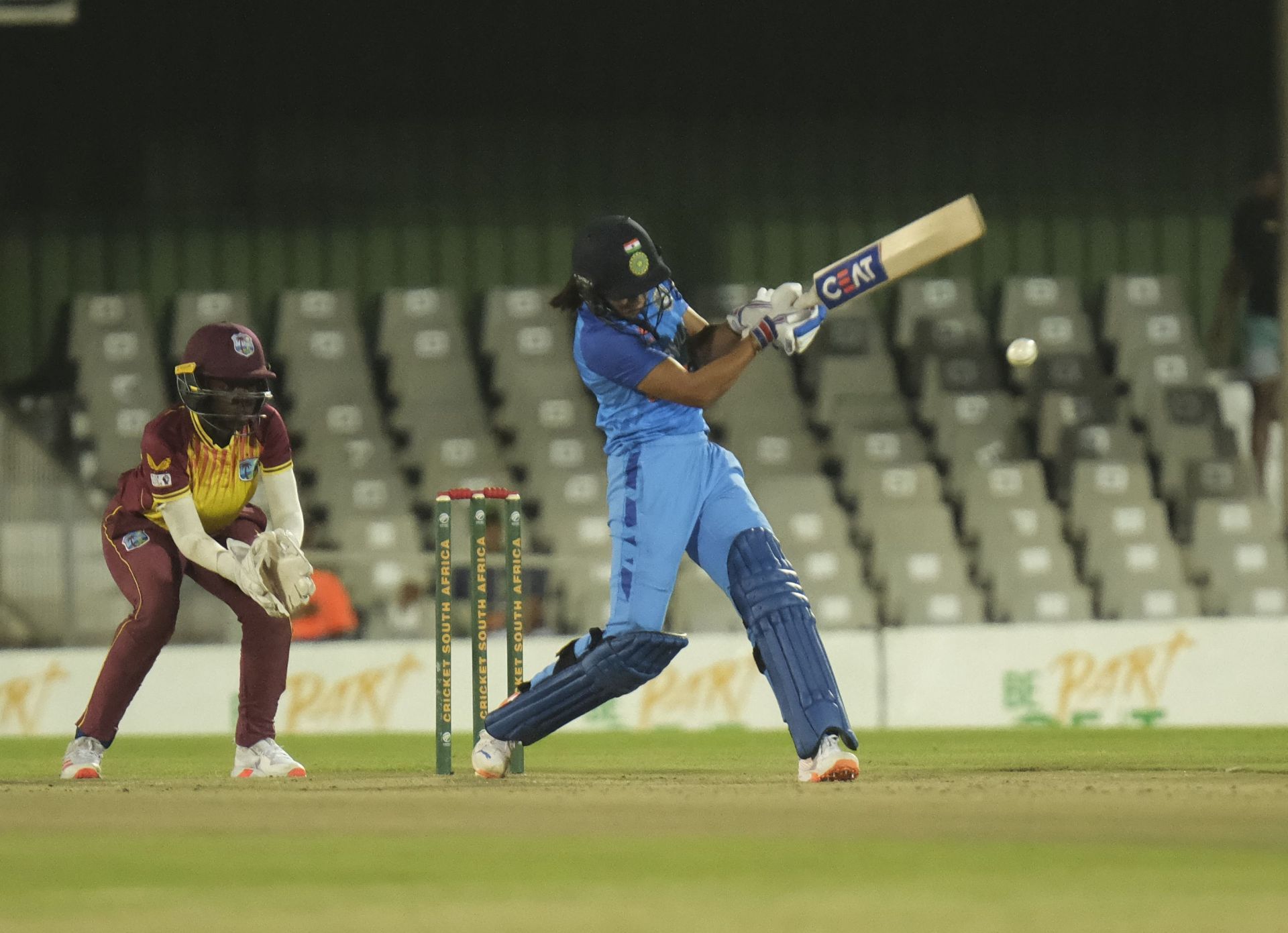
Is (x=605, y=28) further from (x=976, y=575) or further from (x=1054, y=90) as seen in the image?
(x=976, y=575)

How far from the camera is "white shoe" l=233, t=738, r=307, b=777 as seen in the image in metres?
6.10

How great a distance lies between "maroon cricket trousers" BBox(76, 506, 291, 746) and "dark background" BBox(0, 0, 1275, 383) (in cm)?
A: 742

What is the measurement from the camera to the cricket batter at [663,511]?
208 inches

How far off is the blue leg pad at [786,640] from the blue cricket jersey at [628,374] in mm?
363

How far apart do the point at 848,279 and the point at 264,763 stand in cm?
226

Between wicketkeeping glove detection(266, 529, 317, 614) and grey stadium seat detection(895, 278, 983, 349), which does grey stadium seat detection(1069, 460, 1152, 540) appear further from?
wicketkeeping glove detection(266, 529, 317, 614)

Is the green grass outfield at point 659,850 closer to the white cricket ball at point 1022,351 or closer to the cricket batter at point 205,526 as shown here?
the cricket batter at point 205,526

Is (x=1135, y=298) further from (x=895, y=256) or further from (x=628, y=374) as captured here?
(x=628, y=374)

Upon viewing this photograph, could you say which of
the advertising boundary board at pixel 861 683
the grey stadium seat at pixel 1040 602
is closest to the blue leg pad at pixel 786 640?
the advertising boundary board at pixel 861 683

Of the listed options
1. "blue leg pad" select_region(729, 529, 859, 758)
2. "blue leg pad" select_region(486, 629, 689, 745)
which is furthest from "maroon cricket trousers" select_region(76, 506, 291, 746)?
"blue leg pad" select_region(729, 529, 859, 758)

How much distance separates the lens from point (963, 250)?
13.9 m

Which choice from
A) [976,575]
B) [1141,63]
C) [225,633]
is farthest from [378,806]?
[1141,63]

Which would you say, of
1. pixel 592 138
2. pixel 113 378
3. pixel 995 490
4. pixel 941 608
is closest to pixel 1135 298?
→ pixel 995 490

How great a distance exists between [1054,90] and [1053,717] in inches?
220
